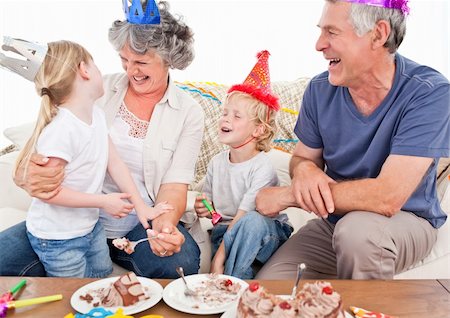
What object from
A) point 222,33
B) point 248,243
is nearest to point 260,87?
point 248,243

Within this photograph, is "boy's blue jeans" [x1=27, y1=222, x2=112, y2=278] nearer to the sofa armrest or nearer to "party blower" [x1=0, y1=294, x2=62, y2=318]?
"party blower" [x1=0, y1=294, x2=62, y2=318]

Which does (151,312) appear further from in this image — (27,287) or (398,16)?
(398,16)

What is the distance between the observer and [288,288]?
1.46 metres

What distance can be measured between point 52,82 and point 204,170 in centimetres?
120

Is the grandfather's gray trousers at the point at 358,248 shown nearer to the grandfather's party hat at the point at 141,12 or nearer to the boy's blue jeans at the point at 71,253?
the boy's blue jeans at the point at 71,253

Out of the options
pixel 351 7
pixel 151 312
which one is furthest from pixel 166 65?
pixel 151 312

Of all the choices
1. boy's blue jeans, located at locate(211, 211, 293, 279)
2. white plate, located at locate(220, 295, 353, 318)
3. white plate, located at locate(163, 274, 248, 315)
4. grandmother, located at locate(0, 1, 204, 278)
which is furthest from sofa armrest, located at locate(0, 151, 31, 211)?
white plate, located at locate(220, 295, 353, 318)

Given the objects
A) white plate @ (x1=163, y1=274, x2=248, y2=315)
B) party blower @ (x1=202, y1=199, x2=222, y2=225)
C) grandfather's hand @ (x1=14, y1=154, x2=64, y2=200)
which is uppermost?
grandfather's hand @ (x1=14, y1=154, x2=64, y2=200)

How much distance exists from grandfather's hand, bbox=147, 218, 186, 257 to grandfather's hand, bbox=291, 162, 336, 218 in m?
0.40

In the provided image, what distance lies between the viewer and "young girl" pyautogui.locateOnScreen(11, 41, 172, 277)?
64.1 inches

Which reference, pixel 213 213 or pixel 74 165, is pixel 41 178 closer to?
pixel 74 165

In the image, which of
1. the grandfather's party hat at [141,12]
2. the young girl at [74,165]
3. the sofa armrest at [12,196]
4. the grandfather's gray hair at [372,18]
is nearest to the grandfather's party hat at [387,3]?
the grandfather's gray hair at [372,18]

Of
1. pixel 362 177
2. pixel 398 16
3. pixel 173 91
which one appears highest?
pixel 398 16

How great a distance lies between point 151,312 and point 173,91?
0.87 metres
